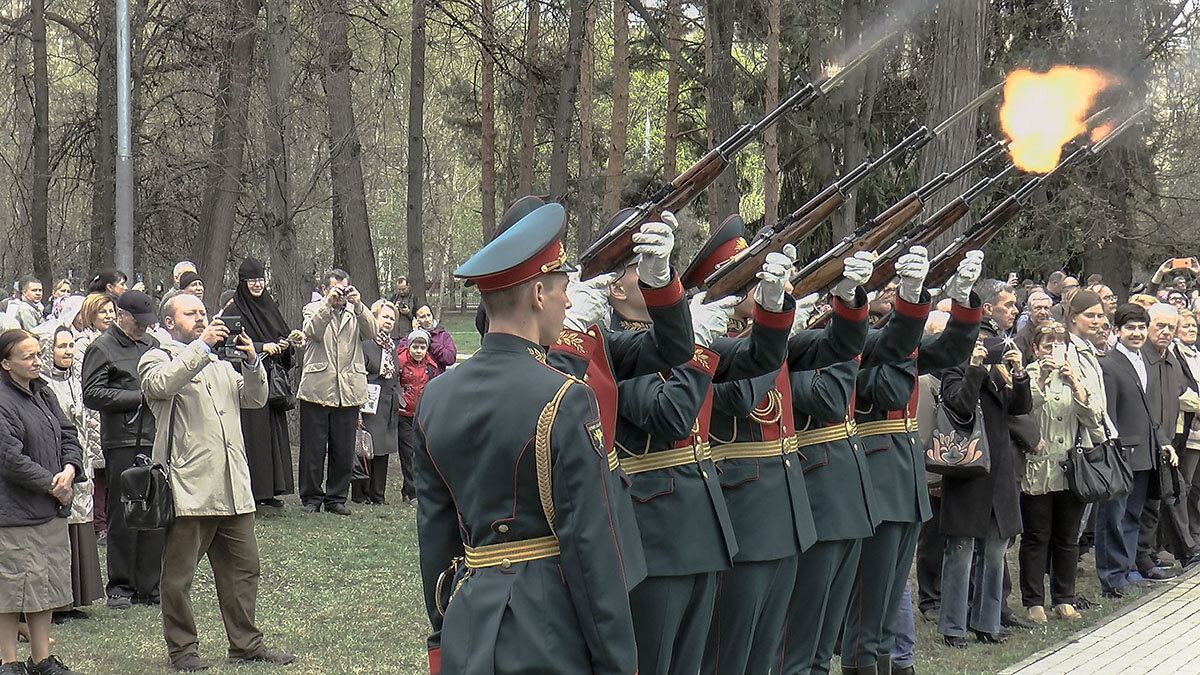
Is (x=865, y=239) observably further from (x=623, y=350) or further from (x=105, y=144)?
(x=105, y=144)

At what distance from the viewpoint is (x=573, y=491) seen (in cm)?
347

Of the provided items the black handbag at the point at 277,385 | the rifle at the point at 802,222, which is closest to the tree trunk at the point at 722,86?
the black handbag at the point at 277,385

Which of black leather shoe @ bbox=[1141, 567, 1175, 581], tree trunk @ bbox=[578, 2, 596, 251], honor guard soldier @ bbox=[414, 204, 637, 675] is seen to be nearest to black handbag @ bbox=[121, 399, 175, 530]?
honor guard soldier @ bbox=[414, 204, 637, 675]

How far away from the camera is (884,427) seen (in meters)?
6.81

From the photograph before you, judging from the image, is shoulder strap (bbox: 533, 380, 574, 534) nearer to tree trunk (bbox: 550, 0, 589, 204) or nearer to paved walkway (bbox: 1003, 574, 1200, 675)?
paved walkway (bbox: 1003, 574, 1200, 675)

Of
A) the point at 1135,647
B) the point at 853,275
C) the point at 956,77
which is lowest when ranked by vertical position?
the point at 1135,647

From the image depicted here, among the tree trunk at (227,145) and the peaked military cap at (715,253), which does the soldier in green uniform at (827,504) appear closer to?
the peaked military cap at (715,253)

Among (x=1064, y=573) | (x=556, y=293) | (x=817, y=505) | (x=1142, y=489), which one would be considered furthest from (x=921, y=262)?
(x=1142, y=489)

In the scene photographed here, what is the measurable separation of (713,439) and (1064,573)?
4.55 metres

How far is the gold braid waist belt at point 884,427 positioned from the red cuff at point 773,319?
180cm

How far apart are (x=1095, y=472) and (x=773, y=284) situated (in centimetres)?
491

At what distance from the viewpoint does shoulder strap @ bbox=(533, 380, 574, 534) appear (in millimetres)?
3494

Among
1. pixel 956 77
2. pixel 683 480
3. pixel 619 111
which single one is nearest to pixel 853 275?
pixel 683 480

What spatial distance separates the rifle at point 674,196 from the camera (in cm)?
515
